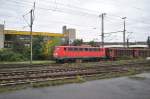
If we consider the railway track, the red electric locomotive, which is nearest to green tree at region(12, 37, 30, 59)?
the red electric locomotive

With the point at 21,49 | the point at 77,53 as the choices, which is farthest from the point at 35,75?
the point at 21,49

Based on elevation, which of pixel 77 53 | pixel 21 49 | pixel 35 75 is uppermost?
pixel 21 49

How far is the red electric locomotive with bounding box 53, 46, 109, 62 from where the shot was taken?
35.0 meters

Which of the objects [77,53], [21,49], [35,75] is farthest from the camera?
[21,49]

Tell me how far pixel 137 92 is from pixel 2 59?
108 feet

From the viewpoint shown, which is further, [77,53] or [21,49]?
[21,49]

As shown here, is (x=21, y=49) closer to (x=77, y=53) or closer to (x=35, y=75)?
(x=77, y=53)

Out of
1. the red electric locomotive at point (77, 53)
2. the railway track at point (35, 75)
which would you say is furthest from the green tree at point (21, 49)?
the railway track at point (35, 75)

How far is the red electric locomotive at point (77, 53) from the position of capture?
115 feet

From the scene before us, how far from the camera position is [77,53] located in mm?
36875

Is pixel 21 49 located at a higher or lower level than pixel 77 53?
higher

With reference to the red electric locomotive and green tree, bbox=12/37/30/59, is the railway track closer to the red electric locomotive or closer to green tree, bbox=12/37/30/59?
the red electric locomotive

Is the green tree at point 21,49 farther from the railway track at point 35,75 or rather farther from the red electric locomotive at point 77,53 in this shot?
the railway track at point 35,75

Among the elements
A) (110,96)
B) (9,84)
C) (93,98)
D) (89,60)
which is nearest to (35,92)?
(9,84)
